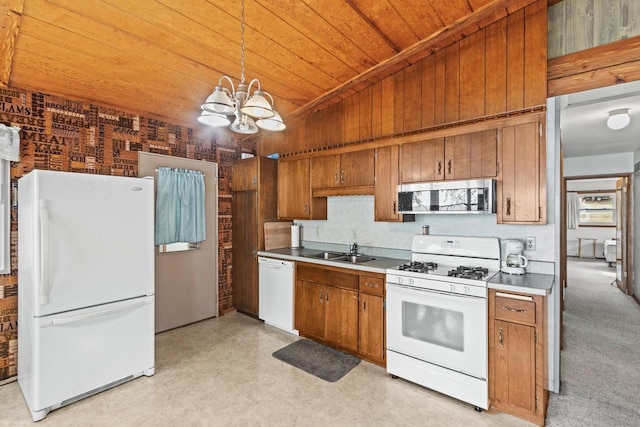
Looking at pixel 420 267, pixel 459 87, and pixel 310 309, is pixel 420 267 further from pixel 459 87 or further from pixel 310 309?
pixel 459 87

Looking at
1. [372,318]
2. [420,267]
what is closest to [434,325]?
[420,267]

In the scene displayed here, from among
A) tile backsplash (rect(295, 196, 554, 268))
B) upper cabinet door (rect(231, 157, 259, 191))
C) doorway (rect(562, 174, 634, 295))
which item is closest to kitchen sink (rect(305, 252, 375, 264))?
tile backsplash (rect(295, 196, 554, 268))

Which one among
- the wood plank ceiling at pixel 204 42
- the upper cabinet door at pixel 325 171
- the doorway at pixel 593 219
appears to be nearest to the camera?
the wood plank ceiling at pixel 204 42

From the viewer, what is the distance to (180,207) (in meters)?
3.88

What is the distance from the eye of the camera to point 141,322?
9.00ft

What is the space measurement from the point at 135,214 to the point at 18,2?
1.56 m

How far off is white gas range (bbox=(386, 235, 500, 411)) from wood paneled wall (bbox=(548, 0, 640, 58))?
1648mm

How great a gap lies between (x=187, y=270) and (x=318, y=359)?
82.3 inches

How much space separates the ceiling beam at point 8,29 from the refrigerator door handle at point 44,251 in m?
1.16

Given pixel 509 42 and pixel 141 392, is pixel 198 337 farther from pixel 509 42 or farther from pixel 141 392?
pixel 509 42

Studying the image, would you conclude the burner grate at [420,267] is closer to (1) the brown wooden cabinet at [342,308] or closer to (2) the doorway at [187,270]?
(1) the brown wooden cabinet at [342,308]

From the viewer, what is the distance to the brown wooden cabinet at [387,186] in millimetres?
3211

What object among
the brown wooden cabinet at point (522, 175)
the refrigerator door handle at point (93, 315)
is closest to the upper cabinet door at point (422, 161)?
the brown wooden cabinet at point (522, 175)

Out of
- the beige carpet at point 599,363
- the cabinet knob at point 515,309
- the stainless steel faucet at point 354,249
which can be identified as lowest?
the beige carpet at point 599,363
